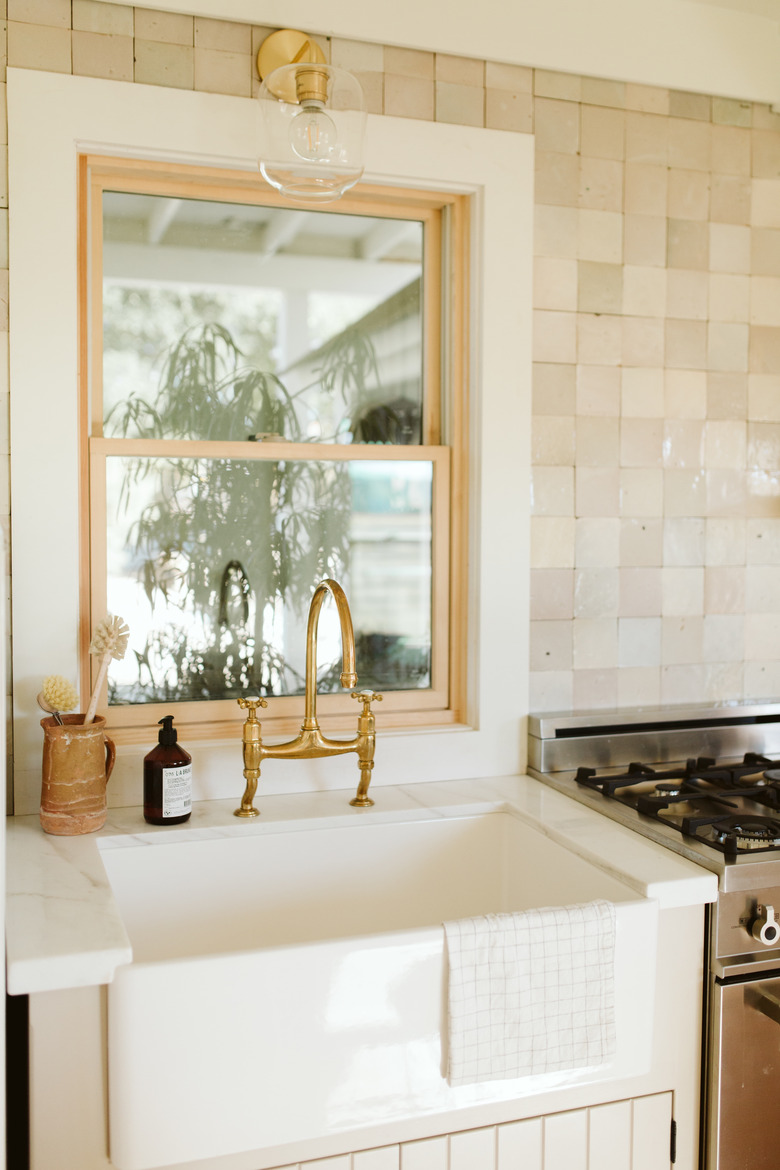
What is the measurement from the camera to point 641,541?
81.2 inches

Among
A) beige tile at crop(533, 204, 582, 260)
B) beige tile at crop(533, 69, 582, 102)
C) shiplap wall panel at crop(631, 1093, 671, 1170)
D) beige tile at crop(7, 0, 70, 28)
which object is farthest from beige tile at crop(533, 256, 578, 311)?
shiplap wall panel at crop(631, 1093, 671, 1170)

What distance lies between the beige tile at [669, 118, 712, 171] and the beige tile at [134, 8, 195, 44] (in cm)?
101

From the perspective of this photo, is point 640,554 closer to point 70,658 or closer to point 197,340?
point 197,340

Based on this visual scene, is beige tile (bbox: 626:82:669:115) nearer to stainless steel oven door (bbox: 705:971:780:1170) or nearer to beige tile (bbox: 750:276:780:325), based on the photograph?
beige tile (bbox: 750:276:780:325)

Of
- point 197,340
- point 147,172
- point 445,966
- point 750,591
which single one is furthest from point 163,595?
point 750,591

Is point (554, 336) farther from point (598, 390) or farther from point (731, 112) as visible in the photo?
point (731, 112)

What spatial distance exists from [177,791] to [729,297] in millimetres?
1548

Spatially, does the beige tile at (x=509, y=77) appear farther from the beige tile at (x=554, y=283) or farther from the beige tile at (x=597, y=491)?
the beige tile at (x=597, y=491)

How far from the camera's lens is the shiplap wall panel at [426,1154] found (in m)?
1.30

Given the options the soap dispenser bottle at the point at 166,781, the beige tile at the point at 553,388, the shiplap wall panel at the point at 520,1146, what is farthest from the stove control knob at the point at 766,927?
the beige tile at the point at 553,388

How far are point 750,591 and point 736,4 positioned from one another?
124 cm

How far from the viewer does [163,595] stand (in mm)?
1829

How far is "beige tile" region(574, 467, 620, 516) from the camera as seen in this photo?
78.9 inches

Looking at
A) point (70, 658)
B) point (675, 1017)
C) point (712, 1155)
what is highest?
point (70, 658)
